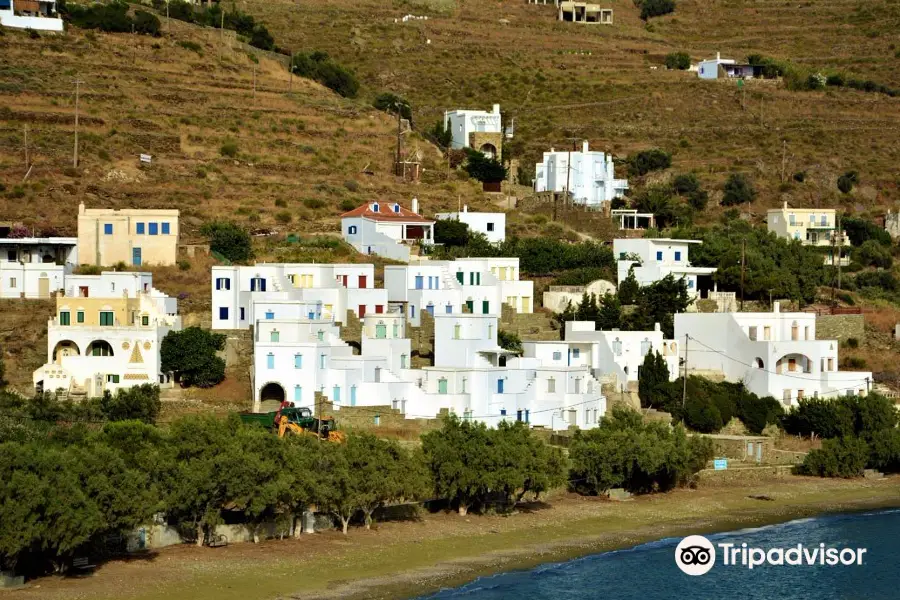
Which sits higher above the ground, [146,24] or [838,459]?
[146,24]

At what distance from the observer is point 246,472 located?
45.5m

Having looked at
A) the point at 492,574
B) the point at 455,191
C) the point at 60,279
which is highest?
the point at 455,191

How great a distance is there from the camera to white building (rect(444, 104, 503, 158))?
9456 cm

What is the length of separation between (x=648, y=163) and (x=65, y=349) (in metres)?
46.9

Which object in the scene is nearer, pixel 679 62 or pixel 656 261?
pixel 656 261

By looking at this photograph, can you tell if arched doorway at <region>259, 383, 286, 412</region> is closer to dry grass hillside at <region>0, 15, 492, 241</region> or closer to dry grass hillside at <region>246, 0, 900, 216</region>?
dry grass hillside at <region>0, 15, 492, 241</region>

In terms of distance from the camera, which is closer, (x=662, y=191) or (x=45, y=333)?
(x=45, y=333)

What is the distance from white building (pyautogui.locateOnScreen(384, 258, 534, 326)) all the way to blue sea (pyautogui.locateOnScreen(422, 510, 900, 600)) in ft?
59.1

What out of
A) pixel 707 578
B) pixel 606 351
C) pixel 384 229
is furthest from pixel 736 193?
pixel 707 578

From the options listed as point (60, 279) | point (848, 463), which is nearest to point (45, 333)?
point (60, 279)

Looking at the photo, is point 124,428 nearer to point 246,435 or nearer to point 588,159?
point 246,435

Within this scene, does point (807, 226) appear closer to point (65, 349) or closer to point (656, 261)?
point (656, 261)

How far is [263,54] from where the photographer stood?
102 metres

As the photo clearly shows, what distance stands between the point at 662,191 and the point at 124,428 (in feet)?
158
